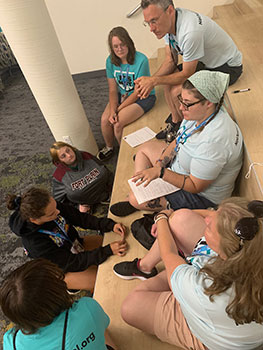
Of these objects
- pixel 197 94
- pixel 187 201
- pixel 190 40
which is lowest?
pixel 187 201

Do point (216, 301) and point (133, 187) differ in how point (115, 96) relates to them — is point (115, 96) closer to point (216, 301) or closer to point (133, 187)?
point (133, 187)

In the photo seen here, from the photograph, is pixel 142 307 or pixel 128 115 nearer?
pixel 142 307

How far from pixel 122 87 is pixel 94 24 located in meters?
1.91

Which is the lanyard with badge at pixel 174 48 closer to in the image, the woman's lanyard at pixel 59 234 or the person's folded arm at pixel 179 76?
the person's folded arm at pixel 179 76

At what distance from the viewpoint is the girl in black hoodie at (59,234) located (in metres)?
1.50

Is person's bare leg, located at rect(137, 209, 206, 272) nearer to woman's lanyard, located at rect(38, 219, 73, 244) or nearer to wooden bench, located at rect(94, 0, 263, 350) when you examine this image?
wooden bench, located at rect(94, 0, 263, 350)

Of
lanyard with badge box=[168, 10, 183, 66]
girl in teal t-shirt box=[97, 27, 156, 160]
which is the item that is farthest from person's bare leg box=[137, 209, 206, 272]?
girl in teal t-shirt box=[97, 27, 156, 160]

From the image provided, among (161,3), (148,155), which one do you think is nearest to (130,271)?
(148,155)

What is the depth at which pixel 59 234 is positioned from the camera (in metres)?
1.66

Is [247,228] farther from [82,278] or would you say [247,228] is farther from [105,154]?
[105,154]

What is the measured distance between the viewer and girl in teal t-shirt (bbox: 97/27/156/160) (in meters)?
2.60

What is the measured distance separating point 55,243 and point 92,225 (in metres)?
0.36

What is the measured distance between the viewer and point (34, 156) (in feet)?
11.1

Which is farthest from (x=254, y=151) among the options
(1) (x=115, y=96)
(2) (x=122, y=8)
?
(2) (x=122, y=8)
